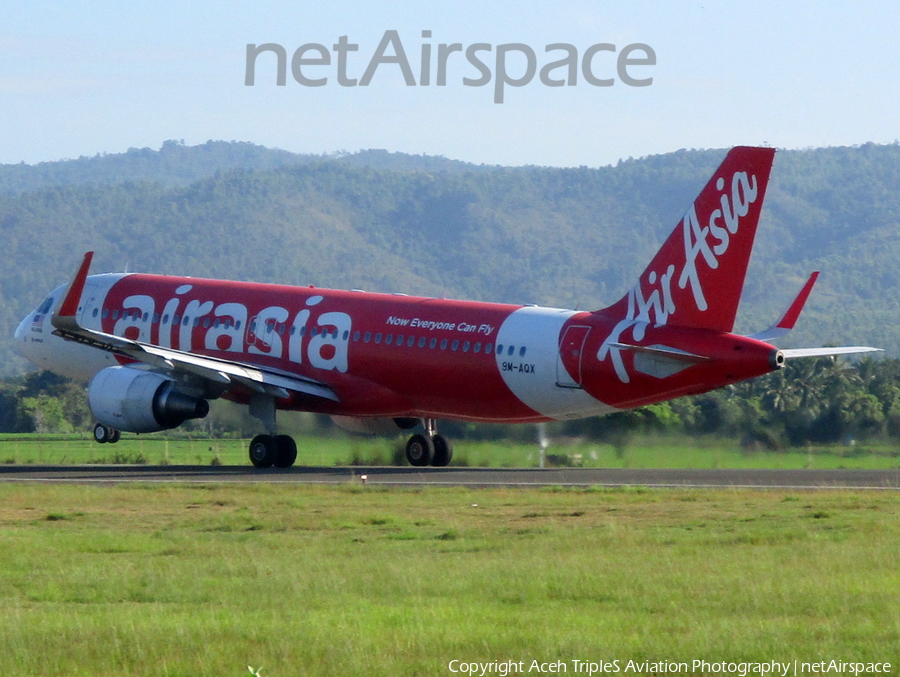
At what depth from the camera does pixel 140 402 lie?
3788cm

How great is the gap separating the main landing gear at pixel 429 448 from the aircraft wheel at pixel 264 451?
373cm

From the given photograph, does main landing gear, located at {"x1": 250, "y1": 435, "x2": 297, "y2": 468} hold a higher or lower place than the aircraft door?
lower

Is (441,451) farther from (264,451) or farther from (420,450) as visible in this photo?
(264,451)

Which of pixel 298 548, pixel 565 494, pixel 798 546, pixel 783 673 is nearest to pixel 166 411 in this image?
pixel 565 494

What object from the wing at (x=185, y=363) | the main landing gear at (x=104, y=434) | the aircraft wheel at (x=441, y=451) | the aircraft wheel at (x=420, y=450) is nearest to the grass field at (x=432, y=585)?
the wing at (x=185, y=363)

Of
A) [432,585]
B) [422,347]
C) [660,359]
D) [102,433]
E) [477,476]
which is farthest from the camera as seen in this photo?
[102,433]

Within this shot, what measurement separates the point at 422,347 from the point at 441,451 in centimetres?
337

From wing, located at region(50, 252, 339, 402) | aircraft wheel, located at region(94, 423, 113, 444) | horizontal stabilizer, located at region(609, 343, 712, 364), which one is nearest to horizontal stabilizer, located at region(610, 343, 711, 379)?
horizontal stabilizer, located at region(609, 343, 712, 364)

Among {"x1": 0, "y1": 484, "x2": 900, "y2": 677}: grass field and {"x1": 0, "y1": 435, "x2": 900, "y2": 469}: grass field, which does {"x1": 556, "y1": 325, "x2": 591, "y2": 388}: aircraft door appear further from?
{"x1": 0, "y1": 484, "x2": 900, "y2": 677}: grass field

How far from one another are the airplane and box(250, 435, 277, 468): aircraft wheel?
38 mm

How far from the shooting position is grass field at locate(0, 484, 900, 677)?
42.2ft

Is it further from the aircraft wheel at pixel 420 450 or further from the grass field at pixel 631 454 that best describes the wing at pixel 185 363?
the grass field at pixel 631 454

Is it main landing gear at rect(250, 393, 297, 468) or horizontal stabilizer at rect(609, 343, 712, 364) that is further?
main landing gear at rect(250, 393, 297, 468)

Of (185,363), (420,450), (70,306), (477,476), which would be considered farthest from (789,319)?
(70,306)
